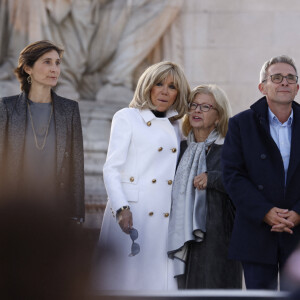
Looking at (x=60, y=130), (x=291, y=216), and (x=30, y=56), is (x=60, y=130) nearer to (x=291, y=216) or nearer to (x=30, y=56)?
(x=30, y=56)

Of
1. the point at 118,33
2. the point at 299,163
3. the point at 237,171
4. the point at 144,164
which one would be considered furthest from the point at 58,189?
the point at 118,33

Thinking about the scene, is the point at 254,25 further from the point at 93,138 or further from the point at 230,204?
the point at 230,204

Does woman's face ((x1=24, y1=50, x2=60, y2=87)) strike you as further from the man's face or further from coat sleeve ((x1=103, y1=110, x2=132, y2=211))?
the man's face

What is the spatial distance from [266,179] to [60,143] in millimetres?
967

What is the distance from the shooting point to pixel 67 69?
7.21 metres

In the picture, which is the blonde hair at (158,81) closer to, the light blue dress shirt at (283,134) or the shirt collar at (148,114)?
the shirt collar at (148,114)

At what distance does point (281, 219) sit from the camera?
286 cm

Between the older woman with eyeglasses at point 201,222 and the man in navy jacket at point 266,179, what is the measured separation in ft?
0.88

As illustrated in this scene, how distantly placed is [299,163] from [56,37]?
4.72 metres

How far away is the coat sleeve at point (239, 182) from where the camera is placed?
2.90m

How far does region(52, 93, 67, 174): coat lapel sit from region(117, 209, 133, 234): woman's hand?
36cm

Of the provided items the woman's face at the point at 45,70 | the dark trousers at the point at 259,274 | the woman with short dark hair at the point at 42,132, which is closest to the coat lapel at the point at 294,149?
the dark trousers at the point at 259,274

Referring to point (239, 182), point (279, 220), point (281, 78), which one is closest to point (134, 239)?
point (239, 182)

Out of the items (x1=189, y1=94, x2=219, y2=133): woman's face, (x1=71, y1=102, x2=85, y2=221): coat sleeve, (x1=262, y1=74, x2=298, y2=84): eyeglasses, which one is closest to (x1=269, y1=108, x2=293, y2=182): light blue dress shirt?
(x1=262, y1=74, x2=298, y2=84): eyeglasses
